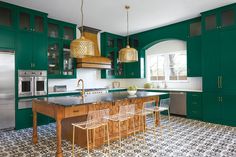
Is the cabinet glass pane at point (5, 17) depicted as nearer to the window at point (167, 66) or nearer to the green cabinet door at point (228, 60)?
the window at point (167, 66)

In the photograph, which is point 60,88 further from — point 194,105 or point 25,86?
point 194,105

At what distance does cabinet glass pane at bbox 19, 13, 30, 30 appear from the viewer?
4508 millimetres

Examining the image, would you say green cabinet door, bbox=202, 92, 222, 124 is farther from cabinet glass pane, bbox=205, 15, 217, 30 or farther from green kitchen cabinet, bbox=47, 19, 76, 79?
green kitchen cabinet, bbox=47, 19, 76, 79

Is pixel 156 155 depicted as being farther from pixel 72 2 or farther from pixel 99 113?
pixel 72 2

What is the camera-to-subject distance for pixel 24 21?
4562 mm

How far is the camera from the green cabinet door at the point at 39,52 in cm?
469

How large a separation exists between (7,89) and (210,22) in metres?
5.75

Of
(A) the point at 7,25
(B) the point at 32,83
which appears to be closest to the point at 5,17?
(A) the point at 7,25

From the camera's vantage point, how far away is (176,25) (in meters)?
5.87

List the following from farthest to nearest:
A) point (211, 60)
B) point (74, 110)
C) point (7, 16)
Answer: point (211, 60)
point (7, 16)
point (74, 110)

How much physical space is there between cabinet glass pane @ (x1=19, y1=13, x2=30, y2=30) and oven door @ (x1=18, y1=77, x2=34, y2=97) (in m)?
1.37

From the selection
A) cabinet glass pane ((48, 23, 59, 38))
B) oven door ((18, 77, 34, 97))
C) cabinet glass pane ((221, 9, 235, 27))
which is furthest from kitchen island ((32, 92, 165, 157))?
cabinet glass pane ((221, 9, 235, 27))

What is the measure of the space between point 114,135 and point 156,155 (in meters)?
1.04

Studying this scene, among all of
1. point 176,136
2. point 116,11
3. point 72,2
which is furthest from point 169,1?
point 176,136
